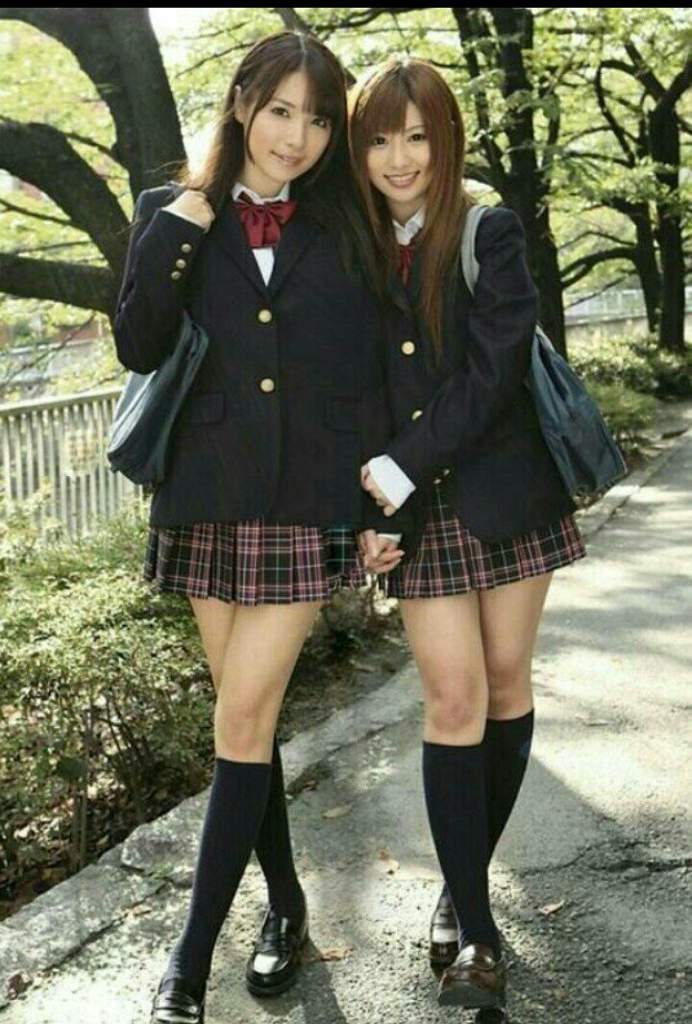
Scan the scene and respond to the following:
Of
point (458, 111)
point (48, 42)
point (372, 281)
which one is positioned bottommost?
point (372, 281)

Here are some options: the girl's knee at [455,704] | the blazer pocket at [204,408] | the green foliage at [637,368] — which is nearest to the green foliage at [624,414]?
the green foliage at [637,368]

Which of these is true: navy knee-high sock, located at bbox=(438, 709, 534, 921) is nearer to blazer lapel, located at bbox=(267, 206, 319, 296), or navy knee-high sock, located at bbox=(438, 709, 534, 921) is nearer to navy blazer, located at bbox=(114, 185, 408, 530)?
navy blazer, located at bbox=(114, 185, 408, 530)

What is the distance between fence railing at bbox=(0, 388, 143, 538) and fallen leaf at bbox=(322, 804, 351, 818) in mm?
4620

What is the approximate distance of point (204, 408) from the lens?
Answer: 276 centimetres

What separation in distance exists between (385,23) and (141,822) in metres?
13.6

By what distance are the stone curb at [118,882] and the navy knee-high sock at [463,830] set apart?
0.95 meters

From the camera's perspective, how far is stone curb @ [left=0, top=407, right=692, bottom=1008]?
318cm

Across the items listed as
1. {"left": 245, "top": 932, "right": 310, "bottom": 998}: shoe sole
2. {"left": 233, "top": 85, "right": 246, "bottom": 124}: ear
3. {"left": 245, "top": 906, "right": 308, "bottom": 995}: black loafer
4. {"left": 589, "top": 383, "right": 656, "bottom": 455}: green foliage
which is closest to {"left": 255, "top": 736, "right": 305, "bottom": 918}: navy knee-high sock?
{"left": 245, "top": 906, "right": 308, "bottom": 995}: black loafer

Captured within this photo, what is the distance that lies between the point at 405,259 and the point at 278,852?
1.41 meters

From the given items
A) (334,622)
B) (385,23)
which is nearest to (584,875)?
(334,622)

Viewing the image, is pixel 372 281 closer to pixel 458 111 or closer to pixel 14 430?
pixel 458 111

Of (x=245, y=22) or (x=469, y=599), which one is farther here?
(x=245, y=22)

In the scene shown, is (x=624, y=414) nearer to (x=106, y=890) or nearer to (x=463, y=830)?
(x=106, y=890)

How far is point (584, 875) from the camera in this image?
11.7ft
